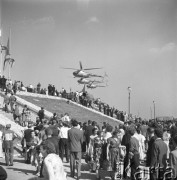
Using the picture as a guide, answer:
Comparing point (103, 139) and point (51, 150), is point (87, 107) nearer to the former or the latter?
point (103, 139)

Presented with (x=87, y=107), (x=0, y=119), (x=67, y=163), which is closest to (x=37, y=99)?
(x=87, y=107)

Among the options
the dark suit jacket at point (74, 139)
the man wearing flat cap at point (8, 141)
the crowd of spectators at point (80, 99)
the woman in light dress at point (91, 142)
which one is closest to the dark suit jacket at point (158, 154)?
the dark suit jacket at point (74, 139)

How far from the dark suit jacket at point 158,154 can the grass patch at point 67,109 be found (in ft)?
80.1

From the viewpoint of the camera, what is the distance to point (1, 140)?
11938 mm

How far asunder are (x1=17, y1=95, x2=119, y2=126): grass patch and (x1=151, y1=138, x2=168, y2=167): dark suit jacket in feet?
80.1

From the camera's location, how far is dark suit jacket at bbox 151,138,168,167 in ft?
26.5

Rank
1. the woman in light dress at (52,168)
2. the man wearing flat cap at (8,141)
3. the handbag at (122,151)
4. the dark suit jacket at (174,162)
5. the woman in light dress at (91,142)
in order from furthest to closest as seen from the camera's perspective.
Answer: the man wearing flat cap at (8,141) < the woman in light dress at (91,142) < the handbag at (122,151) < the dark suit jacket at (174,162) < the woman in light dress at (52,168)

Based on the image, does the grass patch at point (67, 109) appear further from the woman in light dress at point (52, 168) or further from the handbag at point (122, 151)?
the woman in light dress at point (52, 168)

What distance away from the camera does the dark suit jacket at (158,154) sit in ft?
26.5

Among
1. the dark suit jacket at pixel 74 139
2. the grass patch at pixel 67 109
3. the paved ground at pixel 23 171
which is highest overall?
the grass patch at pixel 67 109

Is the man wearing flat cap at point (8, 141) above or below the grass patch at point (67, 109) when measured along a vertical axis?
below

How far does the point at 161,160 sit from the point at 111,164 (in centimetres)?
204

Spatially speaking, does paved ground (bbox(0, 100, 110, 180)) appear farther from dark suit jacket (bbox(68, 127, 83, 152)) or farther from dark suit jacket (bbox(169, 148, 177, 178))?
dark suit jacket (bbox(169, 148, 177, 178))

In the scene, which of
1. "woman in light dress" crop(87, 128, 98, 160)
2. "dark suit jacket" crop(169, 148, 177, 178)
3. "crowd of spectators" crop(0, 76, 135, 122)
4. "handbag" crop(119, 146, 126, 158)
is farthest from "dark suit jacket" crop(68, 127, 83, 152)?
"crowd of spectators" crop(0, 76, 135, 122)
